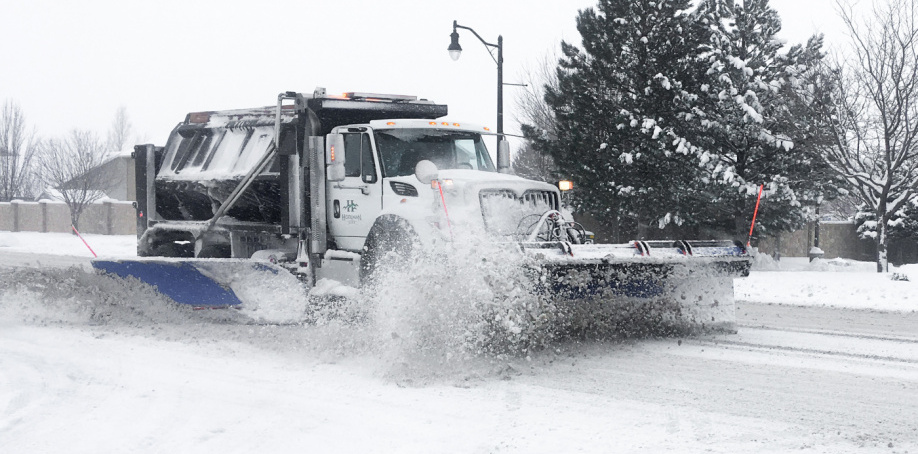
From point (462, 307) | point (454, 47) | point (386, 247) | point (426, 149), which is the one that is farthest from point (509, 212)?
point (454, 47)

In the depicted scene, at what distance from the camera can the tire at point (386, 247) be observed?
8609 millimetres

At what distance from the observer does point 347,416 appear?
5.65 metres

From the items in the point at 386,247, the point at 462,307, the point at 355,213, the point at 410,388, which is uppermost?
the point at 355,213

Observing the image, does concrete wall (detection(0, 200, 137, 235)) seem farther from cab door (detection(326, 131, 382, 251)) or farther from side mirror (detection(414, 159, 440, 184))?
side mirror (detection(414, 159, 440, 184))

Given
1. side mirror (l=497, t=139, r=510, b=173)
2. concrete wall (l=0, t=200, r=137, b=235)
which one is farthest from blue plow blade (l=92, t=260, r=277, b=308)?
concrete wall (l=0, t=200, r=137, b=235)

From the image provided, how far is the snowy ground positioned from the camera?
16.7ft

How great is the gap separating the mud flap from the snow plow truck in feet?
0.05

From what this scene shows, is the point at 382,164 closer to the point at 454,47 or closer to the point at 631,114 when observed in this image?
the point at 454,47

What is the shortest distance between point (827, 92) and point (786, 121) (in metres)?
1.34

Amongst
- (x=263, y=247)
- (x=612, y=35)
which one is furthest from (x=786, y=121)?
(x=263, y=247)

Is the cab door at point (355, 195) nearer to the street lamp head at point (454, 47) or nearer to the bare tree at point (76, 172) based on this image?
the street lamp head at point (454, 47)

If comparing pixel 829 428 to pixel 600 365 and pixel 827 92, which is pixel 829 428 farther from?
pixel 827 92

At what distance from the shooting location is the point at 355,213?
9.59m

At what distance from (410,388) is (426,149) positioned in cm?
376
